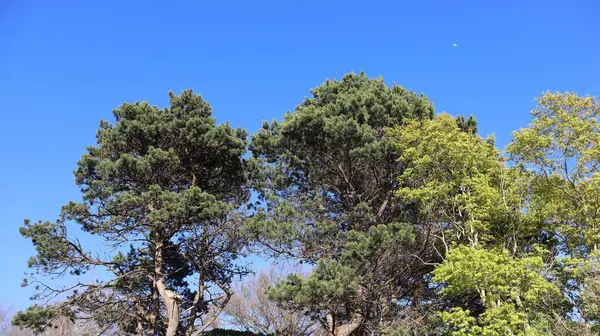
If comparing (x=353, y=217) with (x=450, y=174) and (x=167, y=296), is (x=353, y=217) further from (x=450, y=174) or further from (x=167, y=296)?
(x=167, y=296)

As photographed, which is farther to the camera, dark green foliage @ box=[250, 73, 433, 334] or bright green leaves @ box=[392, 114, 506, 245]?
bright green leaves @ box=[392, 114, 506, 245]

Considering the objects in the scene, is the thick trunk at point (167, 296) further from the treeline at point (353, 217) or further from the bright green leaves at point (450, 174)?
the bright green leaves at point (450, 174)

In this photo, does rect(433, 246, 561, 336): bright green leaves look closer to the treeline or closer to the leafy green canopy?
the treeline

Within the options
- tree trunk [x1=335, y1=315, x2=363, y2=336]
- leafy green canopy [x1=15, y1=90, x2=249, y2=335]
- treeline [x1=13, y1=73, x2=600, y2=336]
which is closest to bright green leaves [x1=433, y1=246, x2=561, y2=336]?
treeline [x1=13, y1=73, x2=600, y2=336]

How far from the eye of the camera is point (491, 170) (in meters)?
12.2

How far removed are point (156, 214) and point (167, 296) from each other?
272cm

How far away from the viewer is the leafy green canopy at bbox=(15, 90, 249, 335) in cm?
1197

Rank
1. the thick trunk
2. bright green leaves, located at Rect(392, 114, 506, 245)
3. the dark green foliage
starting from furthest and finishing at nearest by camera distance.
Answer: the thick trunk
bright green leaves, located at Rect(392, 114, 506, 245)
the dark green foliage

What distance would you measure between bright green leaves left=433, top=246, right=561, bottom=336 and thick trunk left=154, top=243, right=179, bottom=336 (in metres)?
7.45

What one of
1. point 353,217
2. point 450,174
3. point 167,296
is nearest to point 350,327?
point 353,217

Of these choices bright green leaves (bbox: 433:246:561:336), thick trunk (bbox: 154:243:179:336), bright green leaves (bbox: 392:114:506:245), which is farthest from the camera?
thick trunk (bbox: 154:243:179:336)

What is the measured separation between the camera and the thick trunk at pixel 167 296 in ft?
40.2

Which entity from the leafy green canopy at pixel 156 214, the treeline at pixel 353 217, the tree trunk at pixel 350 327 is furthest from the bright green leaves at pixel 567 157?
the leafy green canopy at pixel 156 214

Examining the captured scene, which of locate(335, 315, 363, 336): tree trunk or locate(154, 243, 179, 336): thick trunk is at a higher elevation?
locate(154, 243, 179, 336): thick trunk
